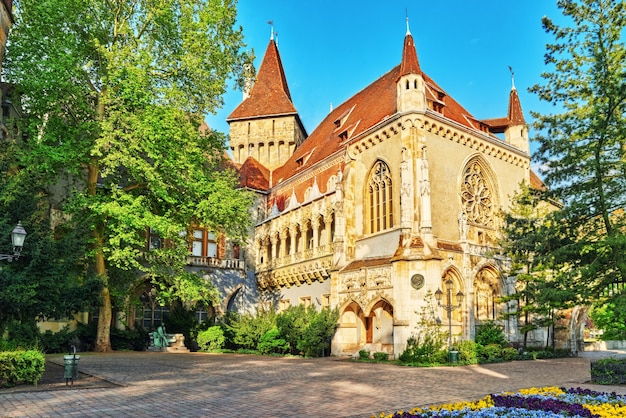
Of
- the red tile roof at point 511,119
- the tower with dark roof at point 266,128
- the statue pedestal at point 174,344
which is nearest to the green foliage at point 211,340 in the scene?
the statue pedestal at point 174,344

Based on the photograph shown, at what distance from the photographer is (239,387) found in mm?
11422

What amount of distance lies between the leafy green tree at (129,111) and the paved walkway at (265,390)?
6.49 metres

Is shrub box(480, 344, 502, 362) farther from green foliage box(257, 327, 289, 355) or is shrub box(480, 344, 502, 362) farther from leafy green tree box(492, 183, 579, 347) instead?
green foliage box(257, 327, 289, 355)

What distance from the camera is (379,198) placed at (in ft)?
80.5

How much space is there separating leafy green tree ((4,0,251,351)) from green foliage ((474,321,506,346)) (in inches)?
459

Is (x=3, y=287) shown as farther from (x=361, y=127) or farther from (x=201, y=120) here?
(x=361, y=127)

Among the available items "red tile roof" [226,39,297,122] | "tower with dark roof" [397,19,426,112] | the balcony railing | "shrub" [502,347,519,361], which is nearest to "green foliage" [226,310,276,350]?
the balcony railing

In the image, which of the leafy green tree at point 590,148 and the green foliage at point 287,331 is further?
the green foliage at point 287,331

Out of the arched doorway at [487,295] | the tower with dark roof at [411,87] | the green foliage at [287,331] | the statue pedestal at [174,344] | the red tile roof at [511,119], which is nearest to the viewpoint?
the green foliage at [287,331]

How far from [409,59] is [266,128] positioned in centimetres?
1846

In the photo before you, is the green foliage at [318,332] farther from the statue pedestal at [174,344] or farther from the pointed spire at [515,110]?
the pointed spire at [515,110]

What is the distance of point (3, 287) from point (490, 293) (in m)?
19.9

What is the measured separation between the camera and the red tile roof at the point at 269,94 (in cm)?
4056

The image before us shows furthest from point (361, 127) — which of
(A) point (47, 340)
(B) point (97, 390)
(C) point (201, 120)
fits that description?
(B) point (97, 390)
